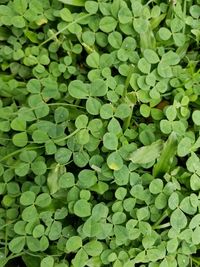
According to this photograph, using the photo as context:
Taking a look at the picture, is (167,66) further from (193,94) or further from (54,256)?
(54,256)

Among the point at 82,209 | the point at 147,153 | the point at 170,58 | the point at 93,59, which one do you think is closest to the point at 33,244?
the point at 82,209

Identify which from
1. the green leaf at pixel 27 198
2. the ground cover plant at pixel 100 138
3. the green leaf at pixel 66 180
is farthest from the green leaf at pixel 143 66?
the green leaf at pixel 27 198

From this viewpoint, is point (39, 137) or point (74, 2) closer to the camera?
point (39, 137)

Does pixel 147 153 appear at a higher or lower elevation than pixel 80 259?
higher

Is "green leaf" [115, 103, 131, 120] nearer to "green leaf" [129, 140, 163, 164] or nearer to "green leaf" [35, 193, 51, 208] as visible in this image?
"green leaf" [129, 140, 163, 164]

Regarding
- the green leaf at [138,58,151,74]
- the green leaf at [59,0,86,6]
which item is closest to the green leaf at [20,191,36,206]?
the green leaf at [138,58,151,74]

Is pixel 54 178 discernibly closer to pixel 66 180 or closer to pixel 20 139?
pixel 66 180

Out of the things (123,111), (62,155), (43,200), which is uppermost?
(123,111)

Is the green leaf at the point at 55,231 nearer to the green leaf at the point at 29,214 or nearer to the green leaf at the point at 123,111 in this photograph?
the green leaf at the point at 29,214
